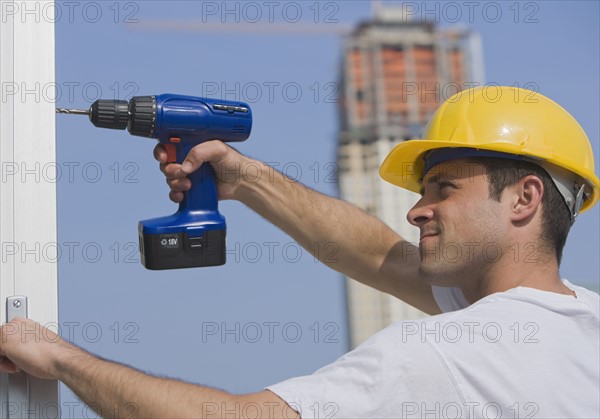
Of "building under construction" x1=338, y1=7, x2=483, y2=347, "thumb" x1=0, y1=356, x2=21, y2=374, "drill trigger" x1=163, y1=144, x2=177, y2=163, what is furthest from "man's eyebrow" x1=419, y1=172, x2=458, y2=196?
"building under construction" x1=338, y1=7, x2=483, y2=347

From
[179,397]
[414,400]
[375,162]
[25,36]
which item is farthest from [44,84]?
[375,162]

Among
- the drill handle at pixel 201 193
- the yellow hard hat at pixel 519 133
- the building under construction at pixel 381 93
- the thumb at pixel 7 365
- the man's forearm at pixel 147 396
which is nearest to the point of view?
the man's forearm at pixel 147 396

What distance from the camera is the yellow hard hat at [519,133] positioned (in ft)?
7.80

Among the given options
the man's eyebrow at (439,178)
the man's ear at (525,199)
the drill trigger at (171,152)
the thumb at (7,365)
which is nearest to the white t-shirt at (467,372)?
the man's ear at (525,199)

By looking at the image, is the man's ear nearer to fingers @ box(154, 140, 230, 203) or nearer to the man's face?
the man's face

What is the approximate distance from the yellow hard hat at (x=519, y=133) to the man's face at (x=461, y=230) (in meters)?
0.10

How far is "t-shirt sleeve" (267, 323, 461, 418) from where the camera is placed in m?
1.86

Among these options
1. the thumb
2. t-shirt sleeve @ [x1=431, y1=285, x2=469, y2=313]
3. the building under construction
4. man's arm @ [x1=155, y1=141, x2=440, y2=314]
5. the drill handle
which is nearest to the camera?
the thumb

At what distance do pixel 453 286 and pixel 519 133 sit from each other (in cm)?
48

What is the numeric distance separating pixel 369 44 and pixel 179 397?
2298 inches

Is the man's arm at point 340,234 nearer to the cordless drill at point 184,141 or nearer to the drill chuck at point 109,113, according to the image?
the cordless drill at point 184,141

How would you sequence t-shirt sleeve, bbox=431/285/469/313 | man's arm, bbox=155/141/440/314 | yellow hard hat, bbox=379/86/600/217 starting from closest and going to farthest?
1. yellow hard hat, bbox=379/86/600/217
2. t-shirt sleeve, bbox=431/285/469/313
3. man's arm, bbox=155/141/440/314

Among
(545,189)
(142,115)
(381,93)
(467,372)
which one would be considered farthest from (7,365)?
(381,93)

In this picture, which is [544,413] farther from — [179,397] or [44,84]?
[44,84]
